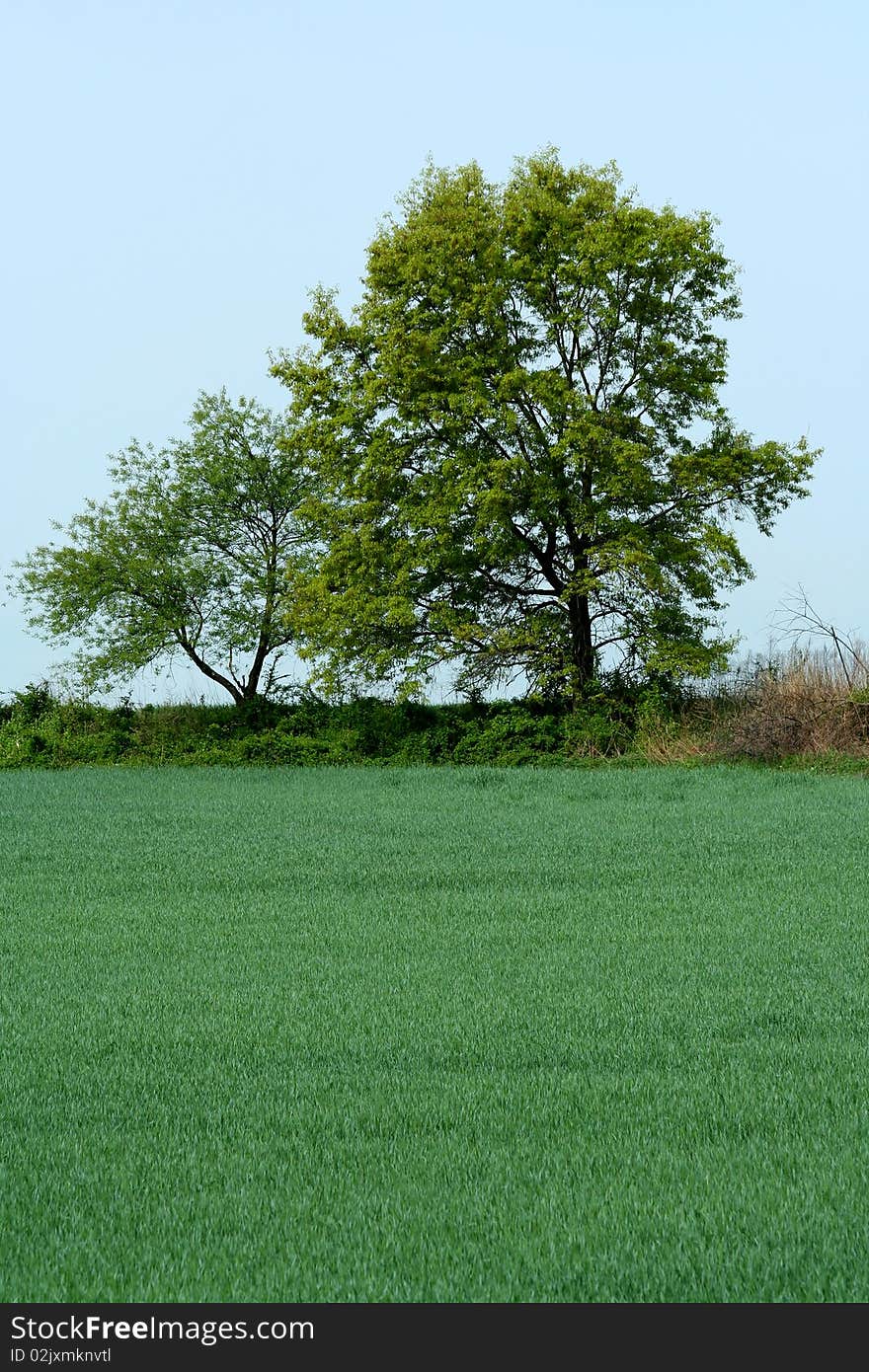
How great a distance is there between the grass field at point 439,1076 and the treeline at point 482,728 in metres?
7.85

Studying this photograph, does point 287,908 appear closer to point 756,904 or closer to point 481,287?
point 756,904

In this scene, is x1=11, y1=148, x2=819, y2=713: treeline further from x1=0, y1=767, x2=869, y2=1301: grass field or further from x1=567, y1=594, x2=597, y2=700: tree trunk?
x1=0, y1=767, x2=869, y2=1301: grass field

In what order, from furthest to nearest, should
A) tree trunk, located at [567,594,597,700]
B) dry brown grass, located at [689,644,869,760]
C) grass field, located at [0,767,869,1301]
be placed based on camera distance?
tree trunk, located at [567,594,597,700] < dry brown grass, located at [689,644,869,760] < grass field, located at [0,767,869,1301]

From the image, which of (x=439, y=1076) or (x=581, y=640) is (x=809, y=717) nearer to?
(x=581, y=640)

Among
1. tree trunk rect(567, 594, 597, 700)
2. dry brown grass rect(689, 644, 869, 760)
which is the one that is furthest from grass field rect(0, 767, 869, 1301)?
tree trunk rect(567, 594, 597, 700)

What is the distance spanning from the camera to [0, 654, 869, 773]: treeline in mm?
18922

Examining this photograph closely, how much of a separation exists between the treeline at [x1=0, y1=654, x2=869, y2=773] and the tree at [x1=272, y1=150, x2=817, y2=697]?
81cm

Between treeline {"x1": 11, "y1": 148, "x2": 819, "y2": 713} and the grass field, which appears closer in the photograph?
the grass field

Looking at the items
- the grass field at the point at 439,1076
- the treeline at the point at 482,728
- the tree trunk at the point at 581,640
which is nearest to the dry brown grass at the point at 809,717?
the treeline at the point at 482,728

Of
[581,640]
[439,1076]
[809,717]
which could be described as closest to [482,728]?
[581,640]

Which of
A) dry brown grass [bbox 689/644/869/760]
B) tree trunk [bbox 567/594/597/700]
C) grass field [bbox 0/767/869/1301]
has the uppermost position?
tree trunk [bbox 567/594/597/700]

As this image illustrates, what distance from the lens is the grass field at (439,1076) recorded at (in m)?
3.51

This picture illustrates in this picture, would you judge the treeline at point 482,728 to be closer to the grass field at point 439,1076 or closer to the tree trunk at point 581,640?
the tree trunk at point 581,640

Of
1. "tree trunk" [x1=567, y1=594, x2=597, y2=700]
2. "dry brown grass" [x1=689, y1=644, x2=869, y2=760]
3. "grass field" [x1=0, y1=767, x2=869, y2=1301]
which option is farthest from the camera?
"tree trunk" [x1=567, y1=594, x2=597, y2=700]
